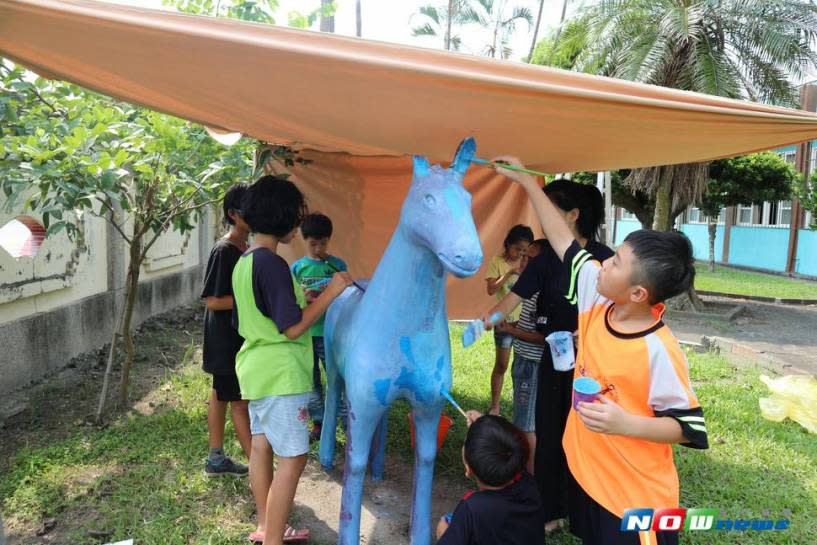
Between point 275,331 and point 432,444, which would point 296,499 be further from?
point 275,331

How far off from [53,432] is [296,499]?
199 centimetres

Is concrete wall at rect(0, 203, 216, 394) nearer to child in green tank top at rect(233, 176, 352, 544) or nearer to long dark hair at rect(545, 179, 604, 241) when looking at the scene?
child in green tank top at rect(233, 176, 352, 544)

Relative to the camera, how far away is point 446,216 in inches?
77.3

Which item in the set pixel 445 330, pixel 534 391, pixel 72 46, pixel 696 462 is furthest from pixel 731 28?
pixel 72 46

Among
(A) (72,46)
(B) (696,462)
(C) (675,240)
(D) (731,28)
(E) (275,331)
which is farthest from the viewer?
(D) (731,28)

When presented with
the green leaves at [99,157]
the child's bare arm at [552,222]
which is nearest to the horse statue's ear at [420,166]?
the child's bare arm at [552,222]

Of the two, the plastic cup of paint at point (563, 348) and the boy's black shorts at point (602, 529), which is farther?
the plastic cup of paint at point (563, 348)

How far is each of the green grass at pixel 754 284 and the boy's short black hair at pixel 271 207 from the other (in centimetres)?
1190

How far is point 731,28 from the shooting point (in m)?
9.27

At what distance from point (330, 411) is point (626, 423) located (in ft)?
6.70

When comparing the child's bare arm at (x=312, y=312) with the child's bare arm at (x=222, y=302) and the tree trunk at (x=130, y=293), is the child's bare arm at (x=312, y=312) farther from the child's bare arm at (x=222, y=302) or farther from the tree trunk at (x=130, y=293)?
the tree trunk at (x=130, y=293)

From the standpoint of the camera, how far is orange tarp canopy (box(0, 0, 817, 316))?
1.62m

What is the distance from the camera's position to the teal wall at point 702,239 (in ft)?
63.8

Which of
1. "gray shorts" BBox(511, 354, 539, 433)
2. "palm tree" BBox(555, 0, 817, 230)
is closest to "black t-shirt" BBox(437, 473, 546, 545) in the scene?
"gray shorts" BBox(511, 354, 539, 433)
